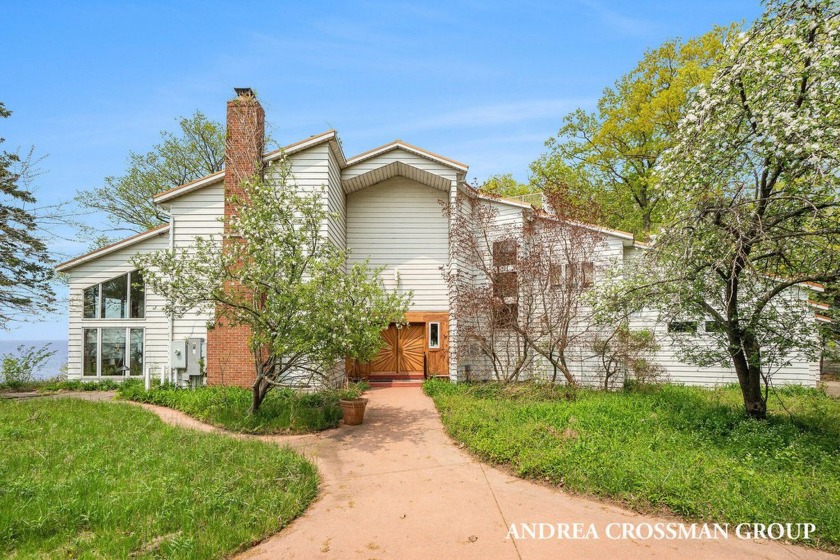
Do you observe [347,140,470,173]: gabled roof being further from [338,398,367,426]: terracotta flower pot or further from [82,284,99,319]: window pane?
[82,284,99,319]: window pane

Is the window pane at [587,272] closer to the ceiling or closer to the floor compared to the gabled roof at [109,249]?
closer to the floor

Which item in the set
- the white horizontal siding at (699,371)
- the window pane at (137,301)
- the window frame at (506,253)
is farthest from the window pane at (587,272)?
the window pane at (137,301)

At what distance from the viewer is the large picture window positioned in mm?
14398

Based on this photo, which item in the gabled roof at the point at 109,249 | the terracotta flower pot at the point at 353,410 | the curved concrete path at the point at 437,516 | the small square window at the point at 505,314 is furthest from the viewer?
the gabled roof at the point at 109,249

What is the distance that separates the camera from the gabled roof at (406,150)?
14305 mm

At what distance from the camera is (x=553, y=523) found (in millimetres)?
5125

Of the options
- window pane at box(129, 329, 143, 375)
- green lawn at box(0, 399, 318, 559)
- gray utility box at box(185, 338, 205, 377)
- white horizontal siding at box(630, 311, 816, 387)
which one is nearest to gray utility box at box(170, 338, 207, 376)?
gray utility box at box(185, 338, 205, 377)

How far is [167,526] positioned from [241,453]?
2.14 metres

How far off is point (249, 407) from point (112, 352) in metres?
8.06

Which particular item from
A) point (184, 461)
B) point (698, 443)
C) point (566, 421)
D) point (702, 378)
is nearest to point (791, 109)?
point (698, 443)

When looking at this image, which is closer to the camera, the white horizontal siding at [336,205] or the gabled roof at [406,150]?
the white horizontal siding at [336,205]

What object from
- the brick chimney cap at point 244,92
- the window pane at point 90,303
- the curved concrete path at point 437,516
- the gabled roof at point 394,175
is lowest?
the curved concrete path at point 437,516

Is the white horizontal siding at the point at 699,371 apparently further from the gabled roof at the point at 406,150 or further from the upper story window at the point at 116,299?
the upper story window at the point at 116,299

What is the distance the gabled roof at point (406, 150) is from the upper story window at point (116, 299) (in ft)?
27.5
